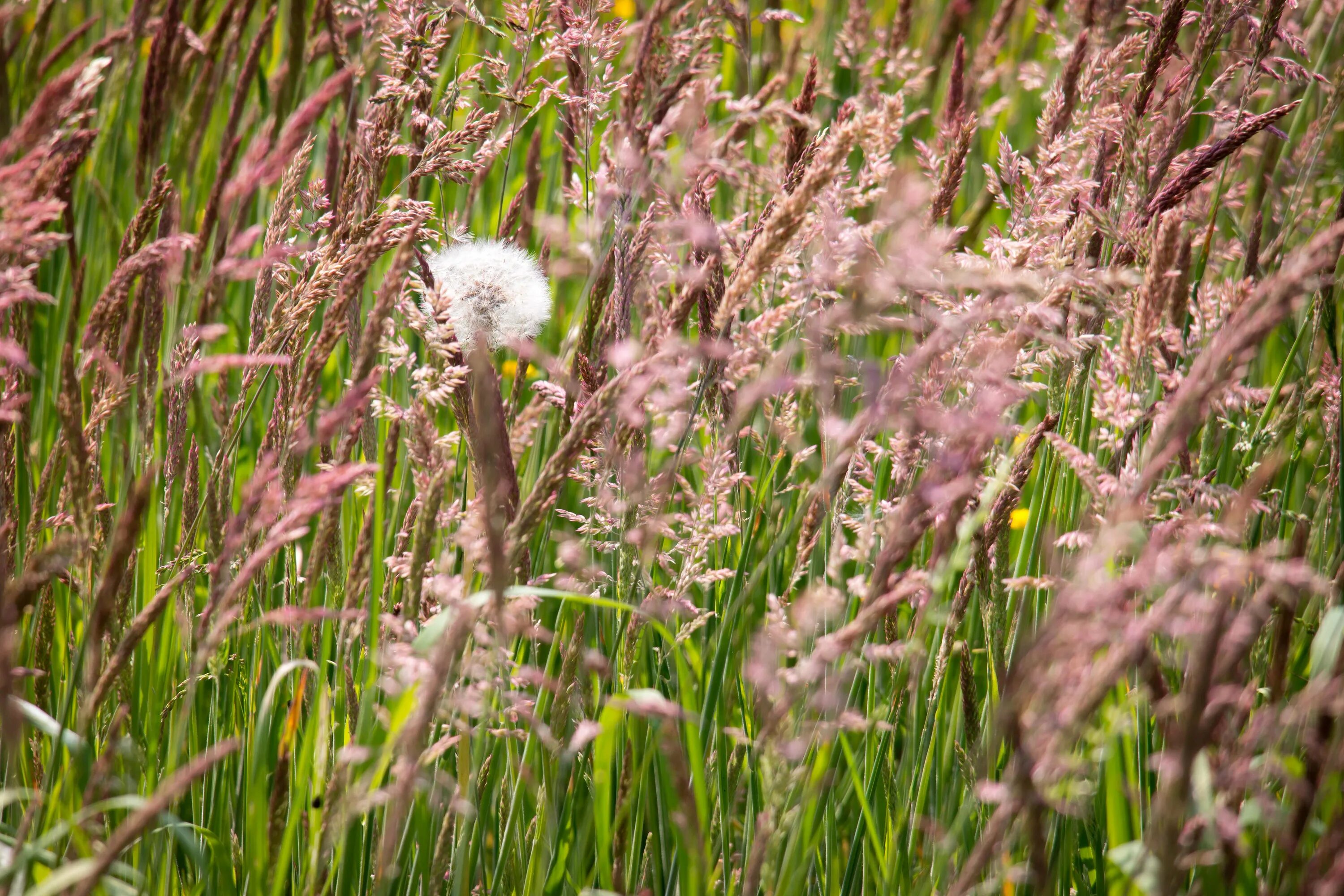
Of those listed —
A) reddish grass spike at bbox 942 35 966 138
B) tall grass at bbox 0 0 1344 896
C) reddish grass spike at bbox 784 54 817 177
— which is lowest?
tall grass at bbox 0 0 1344 896

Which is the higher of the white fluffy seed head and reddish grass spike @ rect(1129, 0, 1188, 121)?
reddish grass spike @ rect(1129, 0, 1188, 121)

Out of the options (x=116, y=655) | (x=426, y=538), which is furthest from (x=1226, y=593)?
(x=116, y=655)

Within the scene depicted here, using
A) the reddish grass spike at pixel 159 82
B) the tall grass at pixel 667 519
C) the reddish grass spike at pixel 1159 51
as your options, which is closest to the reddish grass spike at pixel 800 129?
the tall grass at pixel 667 519

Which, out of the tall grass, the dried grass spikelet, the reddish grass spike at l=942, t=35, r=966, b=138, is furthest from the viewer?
the reddish grass spike at l=942, t=35, r=966, b=138

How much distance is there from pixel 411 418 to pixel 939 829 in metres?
0.86

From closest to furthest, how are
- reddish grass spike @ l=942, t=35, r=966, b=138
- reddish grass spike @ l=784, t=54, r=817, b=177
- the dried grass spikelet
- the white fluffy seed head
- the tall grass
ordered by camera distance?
the tall grass < the dried grass spikelet < reddish grass spike @ l=784, t=54, r=817, b=177 < the white fluffy seed head < reddish grass spike @ l=942, t=35, r=966, b=138

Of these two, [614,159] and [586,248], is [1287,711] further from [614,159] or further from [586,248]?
[614,159]

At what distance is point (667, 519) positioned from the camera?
1.15 m

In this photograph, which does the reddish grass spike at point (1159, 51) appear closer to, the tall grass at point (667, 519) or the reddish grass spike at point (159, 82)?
the tall grass at point (667, 519)

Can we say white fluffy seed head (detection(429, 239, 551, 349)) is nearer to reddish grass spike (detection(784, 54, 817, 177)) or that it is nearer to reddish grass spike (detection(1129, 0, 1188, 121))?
reddish grass spike (detection(784, 54, 817, 177))

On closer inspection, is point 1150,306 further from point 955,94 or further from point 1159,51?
point 955,94

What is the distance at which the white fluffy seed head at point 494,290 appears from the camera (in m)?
1.48

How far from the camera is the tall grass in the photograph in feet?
2.83

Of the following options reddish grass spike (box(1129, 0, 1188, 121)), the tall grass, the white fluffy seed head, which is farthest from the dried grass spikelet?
the white fluffy seed head
